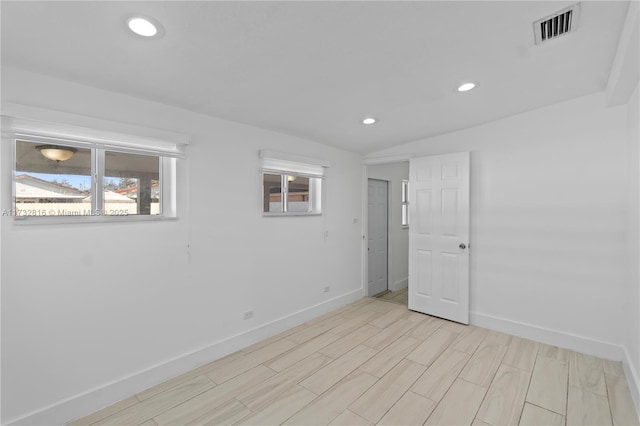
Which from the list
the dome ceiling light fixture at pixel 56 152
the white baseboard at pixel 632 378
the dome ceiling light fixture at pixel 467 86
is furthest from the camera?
the dome ceiling light fixture at pixel 467 86

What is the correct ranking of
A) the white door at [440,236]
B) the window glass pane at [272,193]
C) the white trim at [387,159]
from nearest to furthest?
1. the window glass pane at [272,193]
2. the white door at [440,236]
3. the white trim at [387,159]

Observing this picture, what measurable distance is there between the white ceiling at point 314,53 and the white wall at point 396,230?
8.10 feet

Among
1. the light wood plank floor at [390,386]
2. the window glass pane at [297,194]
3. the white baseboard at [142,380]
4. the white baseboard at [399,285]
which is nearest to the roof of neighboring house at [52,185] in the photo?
the white baseboard at [142,380]

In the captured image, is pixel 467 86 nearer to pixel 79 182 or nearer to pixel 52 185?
pixel 79 182

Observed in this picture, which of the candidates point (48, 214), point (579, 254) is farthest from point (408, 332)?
point (48, 214)

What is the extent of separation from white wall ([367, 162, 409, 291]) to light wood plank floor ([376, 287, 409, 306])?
16 centimetres

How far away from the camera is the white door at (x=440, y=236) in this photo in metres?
3.62

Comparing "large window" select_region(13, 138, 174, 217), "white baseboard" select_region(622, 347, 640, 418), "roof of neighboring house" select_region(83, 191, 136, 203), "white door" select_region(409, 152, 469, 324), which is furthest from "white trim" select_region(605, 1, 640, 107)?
"roof of neighboring house" select_region(83, 191, 136, 203)

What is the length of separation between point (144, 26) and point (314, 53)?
0.92 m

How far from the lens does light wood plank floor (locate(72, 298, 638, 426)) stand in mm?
2029

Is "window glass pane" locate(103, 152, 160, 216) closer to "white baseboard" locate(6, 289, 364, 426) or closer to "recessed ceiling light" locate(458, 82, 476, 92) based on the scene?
"white baseboard" locate(6, 289, 364, 426)

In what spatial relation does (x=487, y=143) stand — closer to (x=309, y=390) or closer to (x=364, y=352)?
(x=364, y=352)

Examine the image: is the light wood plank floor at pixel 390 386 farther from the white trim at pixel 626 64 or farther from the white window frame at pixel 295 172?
the white trim at pixel 626 64

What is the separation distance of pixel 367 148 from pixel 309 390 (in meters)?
3.15
